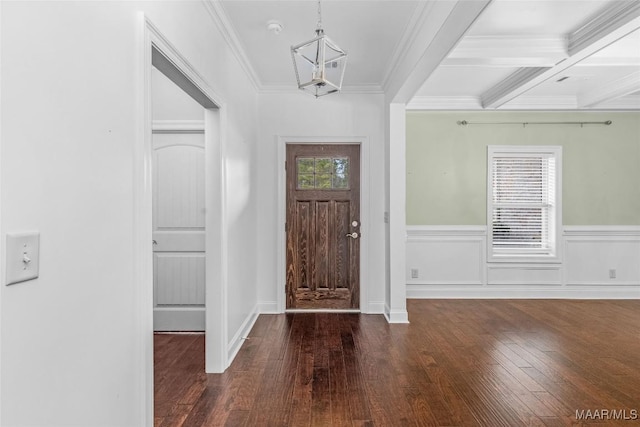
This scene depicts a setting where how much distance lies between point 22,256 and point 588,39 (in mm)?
3979

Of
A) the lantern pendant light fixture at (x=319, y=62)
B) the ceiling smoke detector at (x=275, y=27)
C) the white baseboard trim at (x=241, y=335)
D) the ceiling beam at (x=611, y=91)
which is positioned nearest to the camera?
the lantern pendant light fixture at (x=319, y=62)

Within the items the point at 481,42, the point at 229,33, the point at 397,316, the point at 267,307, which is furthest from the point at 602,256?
the point at 229,33

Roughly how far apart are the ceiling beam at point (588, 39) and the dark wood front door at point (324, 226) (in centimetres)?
196

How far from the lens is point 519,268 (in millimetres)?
5160

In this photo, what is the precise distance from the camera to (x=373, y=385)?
2.55m

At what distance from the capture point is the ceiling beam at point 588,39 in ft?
8.69

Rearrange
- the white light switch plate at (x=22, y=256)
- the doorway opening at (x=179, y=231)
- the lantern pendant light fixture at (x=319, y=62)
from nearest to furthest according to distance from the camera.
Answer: the white light switch plate at (x=22, y=256) → the lantern pendant light fixture at (x=319, y=62) → the doorway opening at (x=179, y=231)

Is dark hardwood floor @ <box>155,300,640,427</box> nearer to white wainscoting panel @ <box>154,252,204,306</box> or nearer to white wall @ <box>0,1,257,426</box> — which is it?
white wainscoting panel @ <box>154,252,204,306</box>

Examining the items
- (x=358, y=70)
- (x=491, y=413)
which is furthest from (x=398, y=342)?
(x=358, y=70)

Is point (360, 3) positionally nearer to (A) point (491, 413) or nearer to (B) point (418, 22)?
(B) point (418, 22)

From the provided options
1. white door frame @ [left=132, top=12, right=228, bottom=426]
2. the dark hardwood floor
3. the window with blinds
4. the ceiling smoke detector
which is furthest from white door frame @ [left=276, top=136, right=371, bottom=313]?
the window with blinds

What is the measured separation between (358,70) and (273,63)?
90 cm

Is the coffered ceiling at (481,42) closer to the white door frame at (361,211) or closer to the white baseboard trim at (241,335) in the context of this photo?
the white door frame at (361,211)

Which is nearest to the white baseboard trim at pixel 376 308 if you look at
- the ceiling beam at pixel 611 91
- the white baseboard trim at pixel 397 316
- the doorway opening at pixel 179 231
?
the white baseboard trim at pixel 397 316
